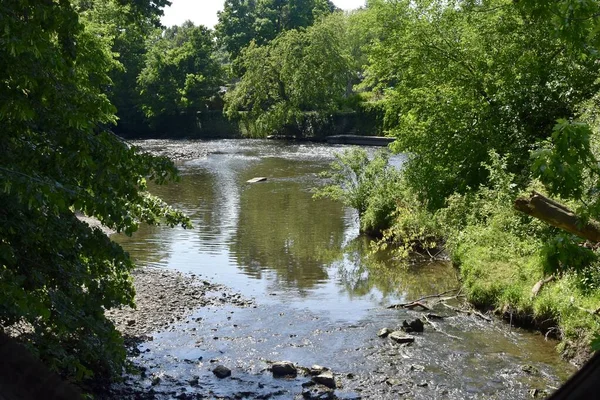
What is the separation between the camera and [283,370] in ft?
34.2

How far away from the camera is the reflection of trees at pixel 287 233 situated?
17644 mm

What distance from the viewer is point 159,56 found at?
193 feet

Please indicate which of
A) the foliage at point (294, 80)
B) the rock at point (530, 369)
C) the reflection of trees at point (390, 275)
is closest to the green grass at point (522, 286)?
the reflection of trees at point (390, 275)

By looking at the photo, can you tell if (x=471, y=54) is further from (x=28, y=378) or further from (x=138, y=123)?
(x=138, y=123)

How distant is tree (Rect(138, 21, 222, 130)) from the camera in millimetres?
58469

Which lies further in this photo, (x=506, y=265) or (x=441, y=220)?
(x=441, y=220)

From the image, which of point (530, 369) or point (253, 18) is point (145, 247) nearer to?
point (530, 369)

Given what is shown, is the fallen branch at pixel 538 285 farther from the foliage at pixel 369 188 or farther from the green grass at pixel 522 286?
the foliage at pixel 369 188

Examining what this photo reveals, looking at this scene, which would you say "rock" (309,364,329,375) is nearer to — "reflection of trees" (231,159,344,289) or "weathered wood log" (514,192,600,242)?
"weathered wood log" (514,192,600,242)

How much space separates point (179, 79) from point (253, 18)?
1531 centimetres

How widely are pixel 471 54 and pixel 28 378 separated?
19.9m

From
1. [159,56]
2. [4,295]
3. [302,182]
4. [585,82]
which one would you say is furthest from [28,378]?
[159,56]

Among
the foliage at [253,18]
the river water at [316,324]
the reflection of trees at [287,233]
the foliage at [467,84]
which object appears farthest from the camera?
the foliage at [253,18]

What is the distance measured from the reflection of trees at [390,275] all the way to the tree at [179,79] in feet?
137
